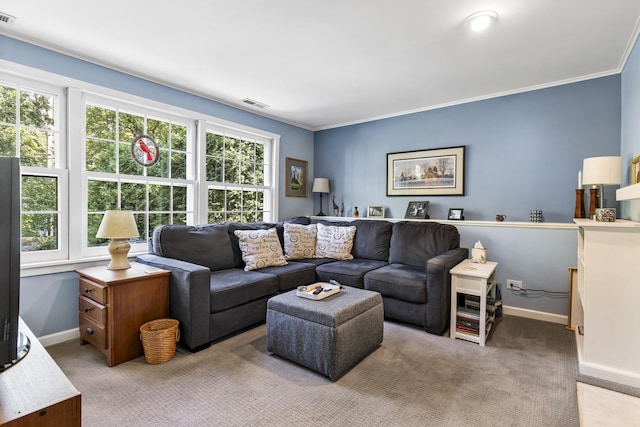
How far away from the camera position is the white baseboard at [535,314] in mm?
3137

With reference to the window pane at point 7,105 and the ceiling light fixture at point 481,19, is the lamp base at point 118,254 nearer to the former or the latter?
the window pane at point 7,105

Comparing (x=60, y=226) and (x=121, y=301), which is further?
(x=60, y=226)

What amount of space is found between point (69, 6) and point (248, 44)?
3.73 ft

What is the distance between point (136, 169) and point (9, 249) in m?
2.62

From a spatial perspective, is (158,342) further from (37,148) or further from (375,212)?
(375,212)

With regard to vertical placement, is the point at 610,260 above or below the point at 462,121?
below

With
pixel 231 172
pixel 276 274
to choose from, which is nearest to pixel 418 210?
pixel 276 274

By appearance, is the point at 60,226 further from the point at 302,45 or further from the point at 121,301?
the point at 302,45

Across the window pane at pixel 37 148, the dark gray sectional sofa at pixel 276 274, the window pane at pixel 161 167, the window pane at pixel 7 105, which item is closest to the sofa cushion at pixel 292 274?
the dark gray sectional sofa at pixel 276 274

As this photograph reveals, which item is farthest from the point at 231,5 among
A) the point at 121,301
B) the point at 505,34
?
the point at 121,301

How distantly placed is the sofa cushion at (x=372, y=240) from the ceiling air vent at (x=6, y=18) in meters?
3.53

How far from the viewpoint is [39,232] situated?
8.60 feet

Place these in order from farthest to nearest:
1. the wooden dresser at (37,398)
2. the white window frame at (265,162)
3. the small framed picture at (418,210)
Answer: the small framed picture at (418,210)
the white window frame at (265,162)
the wooden dresser at (37,398)

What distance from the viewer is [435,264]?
277 cm
